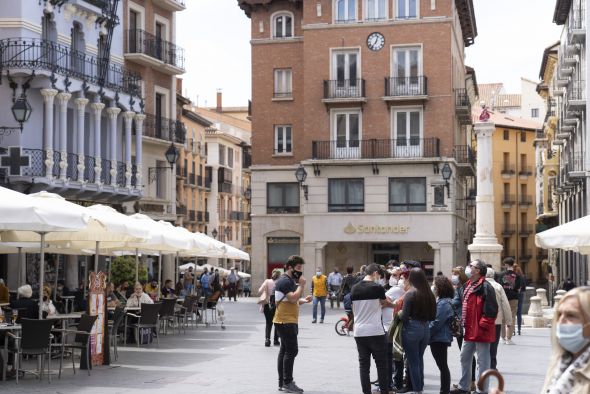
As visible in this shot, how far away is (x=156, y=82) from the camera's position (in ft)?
162

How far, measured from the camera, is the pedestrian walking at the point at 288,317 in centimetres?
1524

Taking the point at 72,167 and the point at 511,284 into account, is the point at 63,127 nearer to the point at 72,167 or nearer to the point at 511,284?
the point at 72,167

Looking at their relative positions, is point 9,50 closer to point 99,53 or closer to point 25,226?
point 99,53

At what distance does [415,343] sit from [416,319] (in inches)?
12.1

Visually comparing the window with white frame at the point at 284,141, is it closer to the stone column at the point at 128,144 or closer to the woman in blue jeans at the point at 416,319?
the stone column at the point at 128,144

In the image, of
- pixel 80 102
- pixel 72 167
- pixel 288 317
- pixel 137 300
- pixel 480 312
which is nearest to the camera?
pixel 480 312

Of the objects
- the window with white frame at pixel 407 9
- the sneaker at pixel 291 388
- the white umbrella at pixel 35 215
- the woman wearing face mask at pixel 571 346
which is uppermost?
the window with white frame at pixel 407 9

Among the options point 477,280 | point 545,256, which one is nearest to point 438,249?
point 477,280

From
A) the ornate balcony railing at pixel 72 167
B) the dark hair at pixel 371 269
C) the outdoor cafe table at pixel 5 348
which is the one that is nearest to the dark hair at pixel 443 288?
the dark hair at pixel 371 269

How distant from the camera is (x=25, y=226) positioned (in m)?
16.4

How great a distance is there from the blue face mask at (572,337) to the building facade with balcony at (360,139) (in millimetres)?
46207

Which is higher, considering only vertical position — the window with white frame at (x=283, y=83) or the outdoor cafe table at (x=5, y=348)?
the window with white frame at (x=283, y=83)

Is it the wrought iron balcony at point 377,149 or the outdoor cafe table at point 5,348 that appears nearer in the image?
the outdoor cafe table at point 5,348

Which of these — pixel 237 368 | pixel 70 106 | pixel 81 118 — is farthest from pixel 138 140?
pixel 237 368
